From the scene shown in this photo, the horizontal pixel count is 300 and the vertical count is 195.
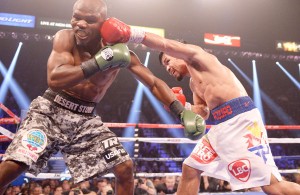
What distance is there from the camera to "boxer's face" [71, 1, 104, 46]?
165 cm

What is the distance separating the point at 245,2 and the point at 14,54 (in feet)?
22.1

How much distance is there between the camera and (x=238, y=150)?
1851 millimetres

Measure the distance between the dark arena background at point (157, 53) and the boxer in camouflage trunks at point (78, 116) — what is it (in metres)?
5.64

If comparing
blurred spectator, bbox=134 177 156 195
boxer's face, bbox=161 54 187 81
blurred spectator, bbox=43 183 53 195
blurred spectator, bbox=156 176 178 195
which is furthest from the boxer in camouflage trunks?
blurred spectator, bbox=43 183 53 195

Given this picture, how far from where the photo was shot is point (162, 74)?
10.8 metres

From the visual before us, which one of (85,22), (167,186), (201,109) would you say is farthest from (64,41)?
(167,186)

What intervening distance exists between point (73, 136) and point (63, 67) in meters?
0.42

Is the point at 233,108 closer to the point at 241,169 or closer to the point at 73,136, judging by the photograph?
the point at 241,169

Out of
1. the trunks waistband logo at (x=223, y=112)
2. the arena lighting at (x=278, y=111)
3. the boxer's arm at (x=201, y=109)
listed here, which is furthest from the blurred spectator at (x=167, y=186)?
the arena lighting at (x=278, y=111)

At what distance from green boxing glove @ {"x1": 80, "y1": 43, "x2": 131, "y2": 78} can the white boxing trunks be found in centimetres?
78

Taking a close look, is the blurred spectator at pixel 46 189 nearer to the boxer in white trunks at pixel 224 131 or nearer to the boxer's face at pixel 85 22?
the boxer in white trunks at pixel 224 131

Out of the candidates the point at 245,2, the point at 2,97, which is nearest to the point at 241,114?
the point at 245,2

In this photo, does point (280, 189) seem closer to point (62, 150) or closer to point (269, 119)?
point (62, 150)

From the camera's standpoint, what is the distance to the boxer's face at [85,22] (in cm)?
165
